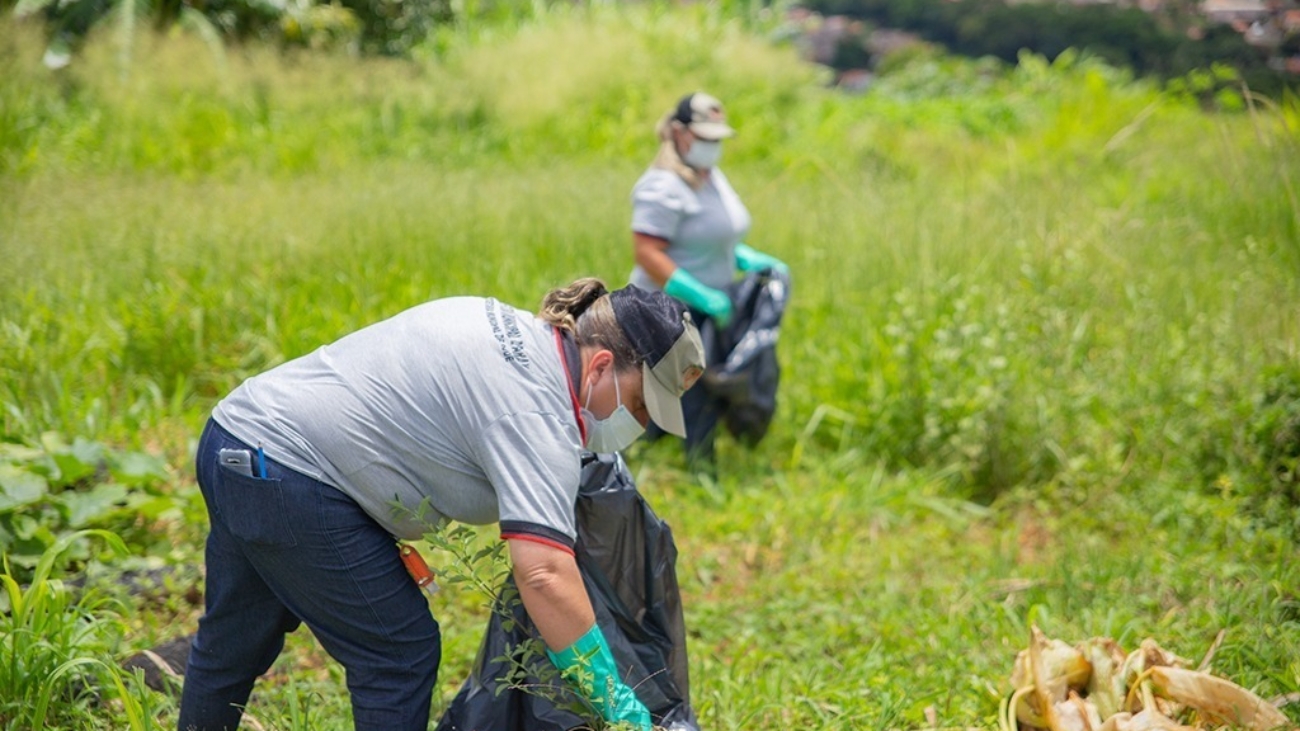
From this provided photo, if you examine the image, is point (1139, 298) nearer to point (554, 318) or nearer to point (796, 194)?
point (796, 194)

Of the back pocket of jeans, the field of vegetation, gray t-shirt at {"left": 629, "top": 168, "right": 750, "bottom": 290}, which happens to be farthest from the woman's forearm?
gray t-shirt at {"left": 629, "top": 168, "right": 750, "bottom": 290}

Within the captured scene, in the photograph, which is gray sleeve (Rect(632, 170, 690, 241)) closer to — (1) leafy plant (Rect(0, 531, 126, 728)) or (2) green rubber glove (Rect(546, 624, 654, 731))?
(1) leafy plant (Rect(0, 531, 126, 728))

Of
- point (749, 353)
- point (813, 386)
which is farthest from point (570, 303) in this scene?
point (813, 386)

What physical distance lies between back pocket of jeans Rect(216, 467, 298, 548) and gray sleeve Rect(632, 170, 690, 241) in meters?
2.51

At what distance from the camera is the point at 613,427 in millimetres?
2352

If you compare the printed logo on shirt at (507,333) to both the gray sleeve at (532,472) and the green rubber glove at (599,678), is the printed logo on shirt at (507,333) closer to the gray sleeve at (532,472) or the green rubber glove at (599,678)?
the gray sleeve at (532,472)

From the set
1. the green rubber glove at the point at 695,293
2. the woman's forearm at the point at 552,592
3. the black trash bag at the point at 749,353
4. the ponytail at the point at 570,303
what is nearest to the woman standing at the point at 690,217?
the green rubber glove at the point at 695,293

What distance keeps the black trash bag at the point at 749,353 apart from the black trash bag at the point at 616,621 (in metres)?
2.22

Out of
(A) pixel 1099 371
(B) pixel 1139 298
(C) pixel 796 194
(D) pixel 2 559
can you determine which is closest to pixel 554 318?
(D) pixel 2 559

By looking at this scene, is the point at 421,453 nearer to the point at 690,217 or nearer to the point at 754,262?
the point at 690,217

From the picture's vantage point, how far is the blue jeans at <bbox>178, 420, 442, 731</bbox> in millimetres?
2281

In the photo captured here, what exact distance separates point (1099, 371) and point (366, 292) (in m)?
3.26

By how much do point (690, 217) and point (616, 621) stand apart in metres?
2.31

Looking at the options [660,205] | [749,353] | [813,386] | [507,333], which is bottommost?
[813,386]
